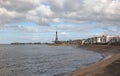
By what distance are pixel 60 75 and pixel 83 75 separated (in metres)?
6.05

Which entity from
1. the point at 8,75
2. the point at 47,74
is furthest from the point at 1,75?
the point at 47,74

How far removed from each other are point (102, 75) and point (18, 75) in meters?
12.5

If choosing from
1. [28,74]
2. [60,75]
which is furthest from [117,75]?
[28,74]

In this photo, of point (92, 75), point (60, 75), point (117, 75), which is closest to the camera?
point (117, 75)

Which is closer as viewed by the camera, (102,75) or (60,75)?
(102,75)

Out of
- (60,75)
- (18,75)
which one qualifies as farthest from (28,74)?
(60,75)

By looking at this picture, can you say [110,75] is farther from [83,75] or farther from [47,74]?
[47,74]

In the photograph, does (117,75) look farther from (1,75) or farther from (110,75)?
(1,75)

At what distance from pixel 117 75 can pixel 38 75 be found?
12367mm

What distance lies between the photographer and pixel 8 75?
33031mm

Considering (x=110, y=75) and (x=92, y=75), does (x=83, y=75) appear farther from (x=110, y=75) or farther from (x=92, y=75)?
(x=110, y=75)

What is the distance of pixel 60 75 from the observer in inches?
1262

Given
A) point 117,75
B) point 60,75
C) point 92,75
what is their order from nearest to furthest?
point 117,75 → point 92,75 → point 60,75

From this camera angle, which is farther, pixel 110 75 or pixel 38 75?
pixel 38 75
